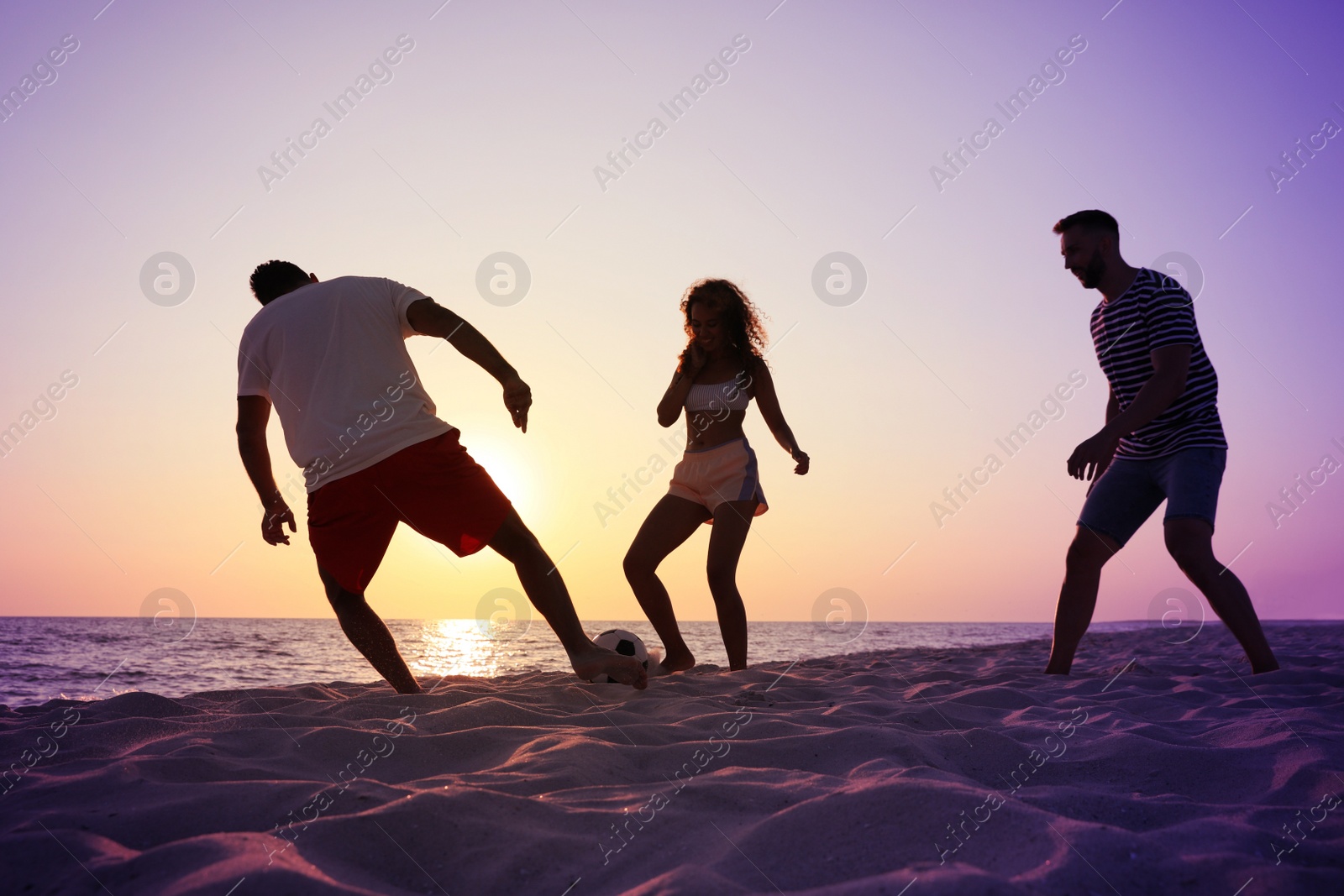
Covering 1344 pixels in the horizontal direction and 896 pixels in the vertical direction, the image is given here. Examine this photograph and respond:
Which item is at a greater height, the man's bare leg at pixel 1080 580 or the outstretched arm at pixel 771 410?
the outstretched arm at pixel 771 410

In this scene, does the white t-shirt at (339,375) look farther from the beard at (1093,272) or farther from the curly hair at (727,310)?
the beard at (1093,272)

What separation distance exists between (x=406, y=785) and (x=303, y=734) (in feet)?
2.34

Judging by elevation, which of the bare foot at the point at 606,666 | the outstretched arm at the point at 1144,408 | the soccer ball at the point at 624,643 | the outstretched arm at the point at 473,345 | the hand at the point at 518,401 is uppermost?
the outstretched arm at the point at 473,345

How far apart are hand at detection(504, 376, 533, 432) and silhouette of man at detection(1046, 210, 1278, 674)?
224 cm

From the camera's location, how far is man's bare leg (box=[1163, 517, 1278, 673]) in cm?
359

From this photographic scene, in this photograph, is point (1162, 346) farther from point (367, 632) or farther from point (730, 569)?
point (367, 632)

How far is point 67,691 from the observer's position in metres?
6.57

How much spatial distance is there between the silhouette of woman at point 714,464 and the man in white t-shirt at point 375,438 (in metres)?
1.34

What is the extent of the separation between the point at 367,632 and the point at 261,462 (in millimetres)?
845

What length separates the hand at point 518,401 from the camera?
3.03 m

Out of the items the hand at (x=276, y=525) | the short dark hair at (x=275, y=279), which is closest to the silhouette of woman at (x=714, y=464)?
the hand at (x=276, y=525)

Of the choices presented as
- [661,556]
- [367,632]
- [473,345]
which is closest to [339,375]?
[473,345]

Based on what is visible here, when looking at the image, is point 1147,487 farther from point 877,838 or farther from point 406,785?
point 406,785

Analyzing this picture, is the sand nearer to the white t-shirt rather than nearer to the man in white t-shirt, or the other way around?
the man in white t-shirt
